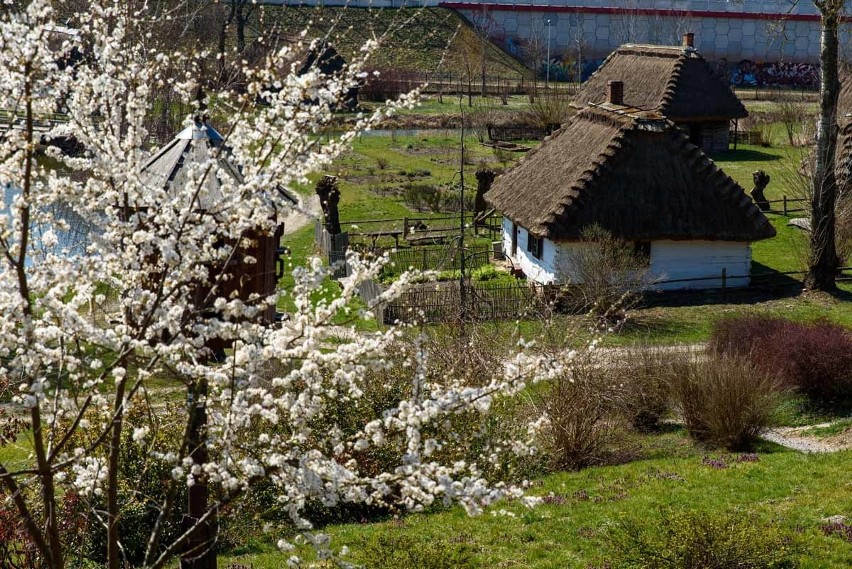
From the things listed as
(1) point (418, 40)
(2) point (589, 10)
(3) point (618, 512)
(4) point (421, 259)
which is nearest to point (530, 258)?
(4) point (421, 259)

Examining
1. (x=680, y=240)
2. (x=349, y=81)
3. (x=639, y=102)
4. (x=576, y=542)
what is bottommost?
(x=576, y=542)

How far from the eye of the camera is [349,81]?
6309mm

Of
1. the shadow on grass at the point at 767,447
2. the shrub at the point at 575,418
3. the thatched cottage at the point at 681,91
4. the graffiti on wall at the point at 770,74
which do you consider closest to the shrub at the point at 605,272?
the shadow on grass at the point at 767,447

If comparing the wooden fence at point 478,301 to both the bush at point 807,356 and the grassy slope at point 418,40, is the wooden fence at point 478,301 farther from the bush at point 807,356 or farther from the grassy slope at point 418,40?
the grassy slope at point 418,40

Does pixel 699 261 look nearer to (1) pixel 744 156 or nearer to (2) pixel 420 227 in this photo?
(2) pixel 420 227

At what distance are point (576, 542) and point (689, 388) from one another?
5291 mm

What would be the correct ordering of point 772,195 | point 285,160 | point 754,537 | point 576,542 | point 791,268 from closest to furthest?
point 285,160 → point 754,537 → point 576,542 → point 791,268 → point 772,195

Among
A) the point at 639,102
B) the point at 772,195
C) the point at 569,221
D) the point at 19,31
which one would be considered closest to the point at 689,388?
the point at 569,221

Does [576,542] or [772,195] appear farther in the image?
[772,195]

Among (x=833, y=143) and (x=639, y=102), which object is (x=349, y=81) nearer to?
(x=833, y=143)

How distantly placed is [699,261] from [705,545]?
17.5m

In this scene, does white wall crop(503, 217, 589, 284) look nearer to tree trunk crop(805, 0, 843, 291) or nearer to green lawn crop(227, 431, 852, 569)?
tree trunk crop(805, 0, 843, 291)

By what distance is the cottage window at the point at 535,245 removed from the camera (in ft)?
→ 83.1

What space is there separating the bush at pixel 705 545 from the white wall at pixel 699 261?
51.5ft
